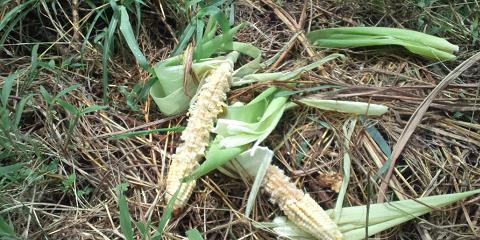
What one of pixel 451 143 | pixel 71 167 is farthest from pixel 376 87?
pixel 71 167

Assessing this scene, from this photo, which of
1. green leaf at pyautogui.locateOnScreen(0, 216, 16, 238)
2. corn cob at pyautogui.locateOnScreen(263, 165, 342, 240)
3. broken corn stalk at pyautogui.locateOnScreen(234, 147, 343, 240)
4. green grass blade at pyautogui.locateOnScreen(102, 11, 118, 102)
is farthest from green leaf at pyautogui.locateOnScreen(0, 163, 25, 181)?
corn cob at pyautogui.locateOnScreen(263, 165, 342, 240)

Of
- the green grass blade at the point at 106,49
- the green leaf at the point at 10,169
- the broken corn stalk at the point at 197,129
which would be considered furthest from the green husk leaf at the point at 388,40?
the green leaf at the point at 10,169

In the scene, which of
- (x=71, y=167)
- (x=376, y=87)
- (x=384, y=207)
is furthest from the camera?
(x=376, y=87)

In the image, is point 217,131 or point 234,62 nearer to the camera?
point 217,131

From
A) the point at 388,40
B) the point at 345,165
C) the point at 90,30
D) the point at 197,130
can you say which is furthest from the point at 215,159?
the point at 388,40

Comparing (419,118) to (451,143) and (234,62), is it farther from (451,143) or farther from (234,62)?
(234,62)

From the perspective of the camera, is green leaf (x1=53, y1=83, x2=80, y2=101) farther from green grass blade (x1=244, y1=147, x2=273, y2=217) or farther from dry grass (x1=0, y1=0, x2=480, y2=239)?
green grass blade (x1=244, y1=147, x2=273, y2=217)

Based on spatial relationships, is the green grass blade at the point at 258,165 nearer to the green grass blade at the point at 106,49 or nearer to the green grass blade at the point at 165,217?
the green grass blade at the point at 165,217
